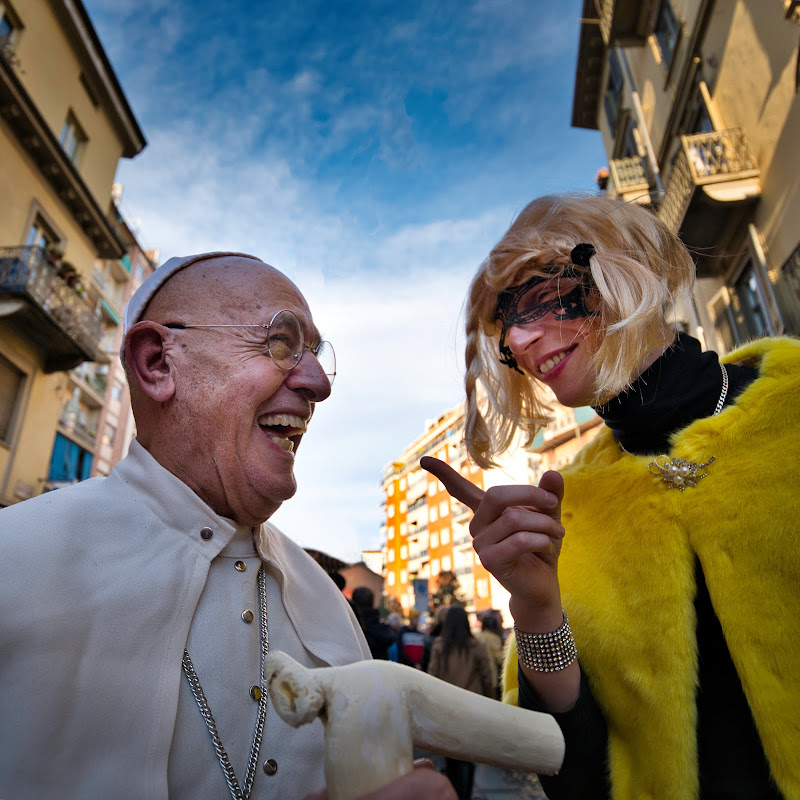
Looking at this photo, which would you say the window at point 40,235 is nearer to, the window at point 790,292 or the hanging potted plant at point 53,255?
the hanging potted plant at point 53,255

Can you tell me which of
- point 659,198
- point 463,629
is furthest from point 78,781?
point 659,198

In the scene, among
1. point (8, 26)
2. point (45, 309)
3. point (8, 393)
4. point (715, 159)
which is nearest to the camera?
point (715, 159)

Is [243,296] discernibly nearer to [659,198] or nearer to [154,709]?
[154,709]

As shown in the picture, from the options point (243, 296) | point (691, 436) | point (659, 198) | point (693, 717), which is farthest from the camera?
point (659, 198)

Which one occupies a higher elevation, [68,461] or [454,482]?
[68,461]

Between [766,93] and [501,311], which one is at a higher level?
[766,93]

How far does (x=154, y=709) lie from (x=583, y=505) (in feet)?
4.53

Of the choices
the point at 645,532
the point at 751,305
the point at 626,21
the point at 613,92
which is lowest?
the point at 645,532

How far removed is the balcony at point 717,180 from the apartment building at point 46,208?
13.5 metres

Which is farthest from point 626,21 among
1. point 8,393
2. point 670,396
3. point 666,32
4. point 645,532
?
point 8,393

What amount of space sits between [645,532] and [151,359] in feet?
5.14

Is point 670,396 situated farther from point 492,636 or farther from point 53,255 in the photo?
point 53,255

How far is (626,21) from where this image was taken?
561 inches

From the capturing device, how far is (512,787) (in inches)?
253
